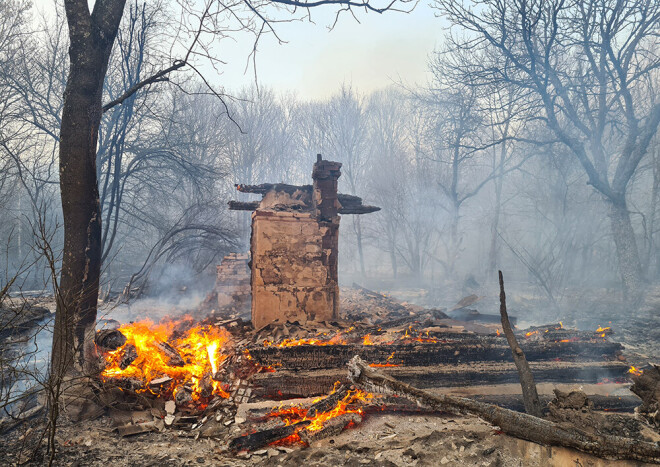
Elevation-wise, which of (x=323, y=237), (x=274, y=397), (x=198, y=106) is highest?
(x=198, y=106)

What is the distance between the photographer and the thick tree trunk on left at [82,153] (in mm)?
4531

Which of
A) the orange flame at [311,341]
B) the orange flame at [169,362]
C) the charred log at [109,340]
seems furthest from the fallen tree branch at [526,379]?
the charred log at [109,340]

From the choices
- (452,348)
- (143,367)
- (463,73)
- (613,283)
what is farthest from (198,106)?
(613,283)

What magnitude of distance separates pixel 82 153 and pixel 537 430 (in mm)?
5955

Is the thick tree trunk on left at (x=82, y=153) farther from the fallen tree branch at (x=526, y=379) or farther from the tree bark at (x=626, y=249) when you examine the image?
the tree bark at (x=626, y=249)

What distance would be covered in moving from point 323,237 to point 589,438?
6400 mm

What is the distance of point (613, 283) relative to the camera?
1420cm

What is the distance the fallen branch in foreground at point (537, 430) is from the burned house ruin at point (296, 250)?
450 cm

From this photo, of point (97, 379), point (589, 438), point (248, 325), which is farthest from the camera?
point (248, 325)

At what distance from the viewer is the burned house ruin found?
8188 mm

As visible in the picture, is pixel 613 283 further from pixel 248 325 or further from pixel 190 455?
pixel 190 455

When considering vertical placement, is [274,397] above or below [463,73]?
below

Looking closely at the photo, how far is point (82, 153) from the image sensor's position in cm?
458

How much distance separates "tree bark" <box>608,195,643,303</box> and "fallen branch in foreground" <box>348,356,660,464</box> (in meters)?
10.5
